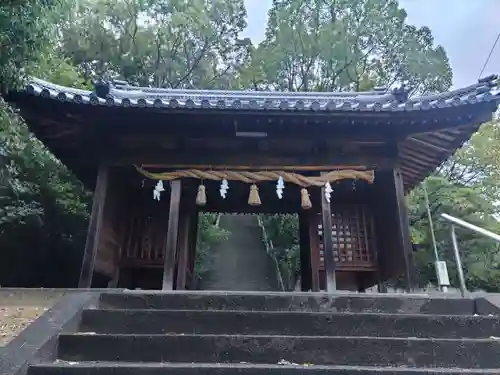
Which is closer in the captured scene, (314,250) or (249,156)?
(249,156)

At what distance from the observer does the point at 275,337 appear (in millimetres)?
3518

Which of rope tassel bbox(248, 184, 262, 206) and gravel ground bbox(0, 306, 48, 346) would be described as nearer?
gravel ground bbox(0, 306, 48, 346)

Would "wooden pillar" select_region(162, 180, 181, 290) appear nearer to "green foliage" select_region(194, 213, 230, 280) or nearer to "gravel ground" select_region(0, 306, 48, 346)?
"gravel ground" select_region(0, 306, 48, 346)

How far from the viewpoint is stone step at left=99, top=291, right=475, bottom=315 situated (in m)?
4.37

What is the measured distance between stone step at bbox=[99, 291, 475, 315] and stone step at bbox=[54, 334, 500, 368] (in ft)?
2.79

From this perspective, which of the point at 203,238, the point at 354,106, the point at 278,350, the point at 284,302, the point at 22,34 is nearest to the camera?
the point at 278,350

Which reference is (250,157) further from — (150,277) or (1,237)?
(1,237)

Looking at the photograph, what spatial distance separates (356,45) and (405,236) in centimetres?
1305

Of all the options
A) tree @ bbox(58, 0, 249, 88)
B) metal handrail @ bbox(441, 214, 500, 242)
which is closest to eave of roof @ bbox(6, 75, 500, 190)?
metal handrail @ bbox(441, 214, 500, 242)

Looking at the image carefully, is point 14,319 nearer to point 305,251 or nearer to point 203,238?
point 305,251

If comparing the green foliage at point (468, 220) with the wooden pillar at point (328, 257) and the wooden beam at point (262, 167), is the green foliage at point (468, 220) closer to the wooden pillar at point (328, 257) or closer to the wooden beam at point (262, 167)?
the wooden beam at point (262, 167)

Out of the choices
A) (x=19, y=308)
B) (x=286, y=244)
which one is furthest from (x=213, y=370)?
(x=286, y=244)

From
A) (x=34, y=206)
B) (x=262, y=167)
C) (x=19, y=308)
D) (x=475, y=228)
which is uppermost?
(x=34, y=206)

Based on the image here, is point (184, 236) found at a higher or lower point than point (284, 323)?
higher
